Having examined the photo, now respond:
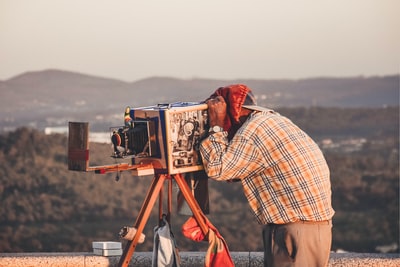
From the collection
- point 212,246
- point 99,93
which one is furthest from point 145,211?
point 99,93

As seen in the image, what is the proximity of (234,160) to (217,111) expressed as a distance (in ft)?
1.09

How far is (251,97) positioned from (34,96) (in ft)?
31.7

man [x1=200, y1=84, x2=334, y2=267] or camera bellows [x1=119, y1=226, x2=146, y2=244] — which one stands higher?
man [x1=200, y1=84, x2=334, y2=267]

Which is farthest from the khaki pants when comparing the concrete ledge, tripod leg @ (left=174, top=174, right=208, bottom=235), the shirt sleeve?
the concrete ledge

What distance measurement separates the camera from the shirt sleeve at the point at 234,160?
197 inches

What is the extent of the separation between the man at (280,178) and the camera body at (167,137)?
232 millimetres

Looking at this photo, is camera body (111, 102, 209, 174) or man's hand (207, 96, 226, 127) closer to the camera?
man's hand (207, 96, 226, 127)

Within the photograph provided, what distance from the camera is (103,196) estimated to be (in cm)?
1263

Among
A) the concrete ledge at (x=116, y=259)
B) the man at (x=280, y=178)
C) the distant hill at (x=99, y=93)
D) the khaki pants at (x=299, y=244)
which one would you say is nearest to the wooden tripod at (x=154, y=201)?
the man at (x=280, y=178)

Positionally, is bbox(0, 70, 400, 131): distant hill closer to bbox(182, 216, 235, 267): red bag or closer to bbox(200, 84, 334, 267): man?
bbox(182, 216, 235, 267): red bag

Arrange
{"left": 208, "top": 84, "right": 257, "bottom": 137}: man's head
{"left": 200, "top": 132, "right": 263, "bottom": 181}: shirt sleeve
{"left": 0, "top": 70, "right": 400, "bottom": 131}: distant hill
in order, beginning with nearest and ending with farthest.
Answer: {"left": 200, "top": 132, "right": 263, "bottom": 181}: shirt sleeve → {"left": 208, "top": 84, "right": 257, "bottom": 137}: man's head → {"left": 0, "top": 70, "right": 400, "bottom": 131}: distant hill

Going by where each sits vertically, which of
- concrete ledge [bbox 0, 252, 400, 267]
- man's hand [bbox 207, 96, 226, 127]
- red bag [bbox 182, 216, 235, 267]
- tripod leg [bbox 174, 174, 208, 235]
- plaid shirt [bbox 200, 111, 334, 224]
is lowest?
concrete ledge [bbox 0, 252, 400, 267]

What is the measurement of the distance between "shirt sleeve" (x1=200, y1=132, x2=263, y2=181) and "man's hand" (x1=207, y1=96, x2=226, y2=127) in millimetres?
152

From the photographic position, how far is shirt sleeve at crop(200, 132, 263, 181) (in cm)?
499
